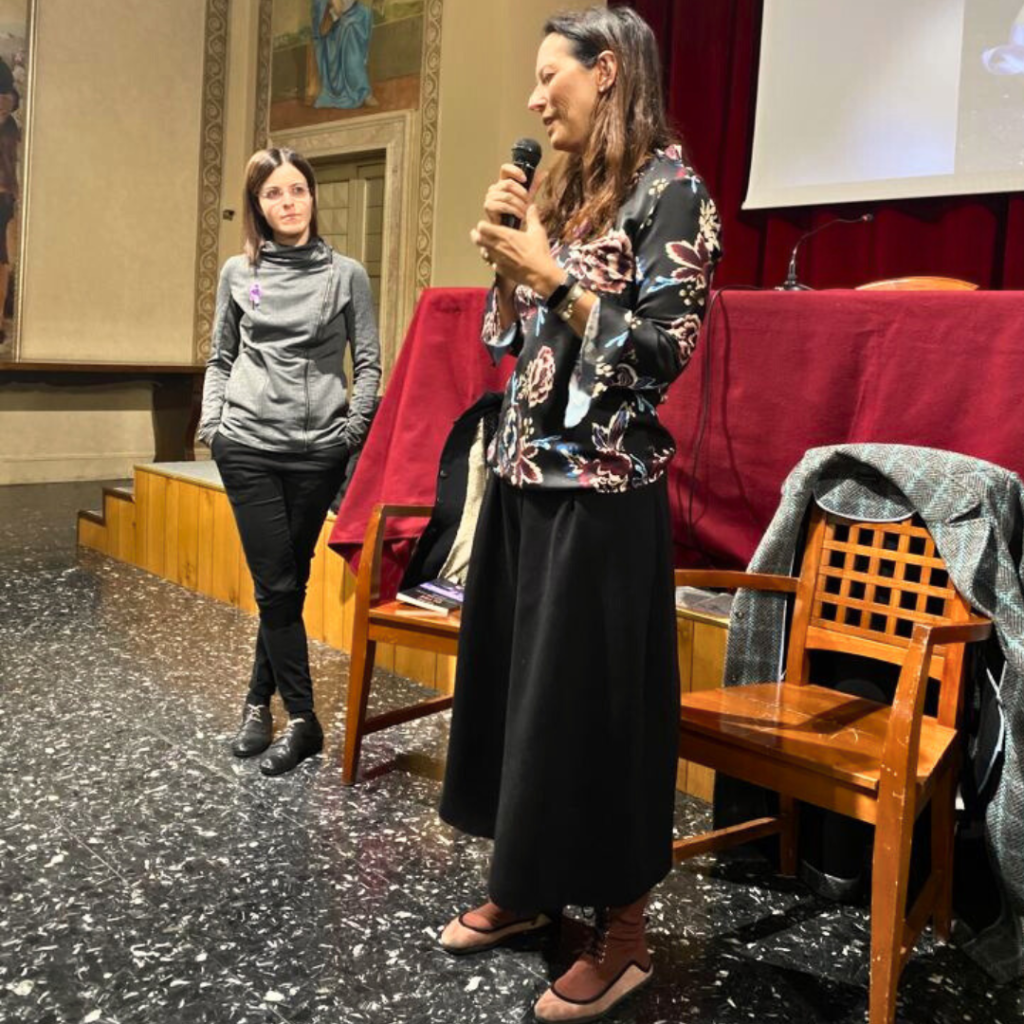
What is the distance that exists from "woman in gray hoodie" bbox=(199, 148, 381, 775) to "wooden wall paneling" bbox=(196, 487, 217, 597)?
5.50 ft

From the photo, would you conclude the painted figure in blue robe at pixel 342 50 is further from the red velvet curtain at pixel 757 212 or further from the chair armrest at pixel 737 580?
the chair armrest at pixel 737 580

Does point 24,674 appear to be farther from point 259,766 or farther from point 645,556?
point 645,556

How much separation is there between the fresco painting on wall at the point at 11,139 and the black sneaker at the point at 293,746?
5140mm

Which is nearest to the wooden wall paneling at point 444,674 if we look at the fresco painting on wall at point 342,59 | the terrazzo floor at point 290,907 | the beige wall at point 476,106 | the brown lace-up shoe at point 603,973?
the terrazzo floor at point 290,907

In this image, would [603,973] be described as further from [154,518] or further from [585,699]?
[154,518]

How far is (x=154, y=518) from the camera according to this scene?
4.51 m

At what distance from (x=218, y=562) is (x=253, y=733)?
5.40 ft

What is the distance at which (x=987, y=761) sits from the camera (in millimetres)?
1800

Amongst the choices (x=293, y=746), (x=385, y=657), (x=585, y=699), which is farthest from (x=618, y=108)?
(x=385, y=657)

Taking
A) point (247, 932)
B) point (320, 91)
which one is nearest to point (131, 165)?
point (320, 91)

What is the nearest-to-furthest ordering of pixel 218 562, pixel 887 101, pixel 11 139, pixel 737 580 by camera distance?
pixel 737 580, pixel 218 562, pixel 887 101, pixel 11 139

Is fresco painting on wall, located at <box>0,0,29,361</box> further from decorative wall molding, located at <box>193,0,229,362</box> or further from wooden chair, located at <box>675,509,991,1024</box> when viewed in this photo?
wooden chair, located at <box>675,509,991,1024</box>

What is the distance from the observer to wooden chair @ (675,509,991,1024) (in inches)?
59.8

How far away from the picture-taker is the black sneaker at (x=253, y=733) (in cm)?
255
